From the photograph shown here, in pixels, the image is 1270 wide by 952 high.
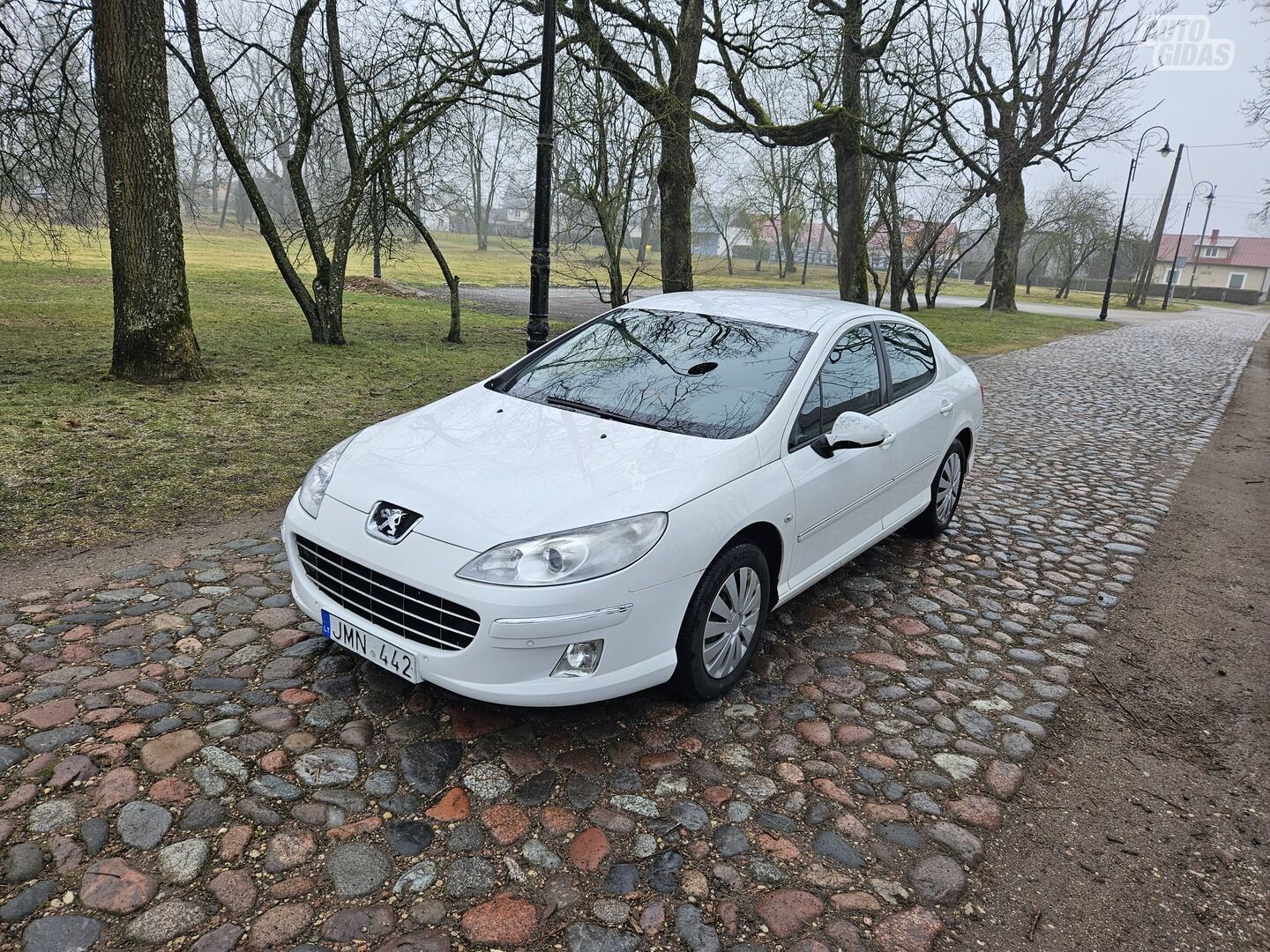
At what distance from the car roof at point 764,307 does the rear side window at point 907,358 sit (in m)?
0.23

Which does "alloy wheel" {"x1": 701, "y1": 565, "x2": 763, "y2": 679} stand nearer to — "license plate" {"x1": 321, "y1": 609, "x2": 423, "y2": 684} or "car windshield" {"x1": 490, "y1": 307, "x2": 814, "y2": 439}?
"car windshield" {"x1": 490, "y1": 307, "x2": 814, "y2": 439}

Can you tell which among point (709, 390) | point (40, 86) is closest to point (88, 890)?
point (709, 390)

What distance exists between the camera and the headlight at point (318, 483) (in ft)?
11.7

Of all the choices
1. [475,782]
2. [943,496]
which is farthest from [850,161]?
[475,782]

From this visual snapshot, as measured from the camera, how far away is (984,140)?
96.9 feet

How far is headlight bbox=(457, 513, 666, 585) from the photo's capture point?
294 cm

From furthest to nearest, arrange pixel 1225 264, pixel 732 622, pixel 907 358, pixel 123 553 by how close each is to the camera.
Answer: pixel 1225 264
pixel 907 358
pixel 123 553
pixel 732 622

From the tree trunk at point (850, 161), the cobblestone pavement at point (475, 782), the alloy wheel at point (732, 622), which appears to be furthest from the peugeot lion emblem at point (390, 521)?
the tree trunk at point (850, 161)

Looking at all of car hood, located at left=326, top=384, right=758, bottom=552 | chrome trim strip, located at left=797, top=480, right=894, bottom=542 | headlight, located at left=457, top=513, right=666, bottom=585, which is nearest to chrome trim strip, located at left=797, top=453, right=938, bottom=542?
chrome trim strip, located at left=797, top=480, right=894, bottom=542

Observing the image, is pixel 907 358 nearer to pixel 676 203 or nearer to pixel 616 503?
pixel 616 503

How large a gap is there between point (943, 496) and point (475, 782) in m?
4.05

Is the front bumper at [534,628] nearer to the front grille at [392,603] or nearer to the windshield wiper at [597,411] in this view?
the front grille at [392,603]

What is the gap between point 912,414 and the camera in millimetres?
4988

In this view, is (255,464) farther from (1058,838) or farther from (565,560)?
(1058,838)
